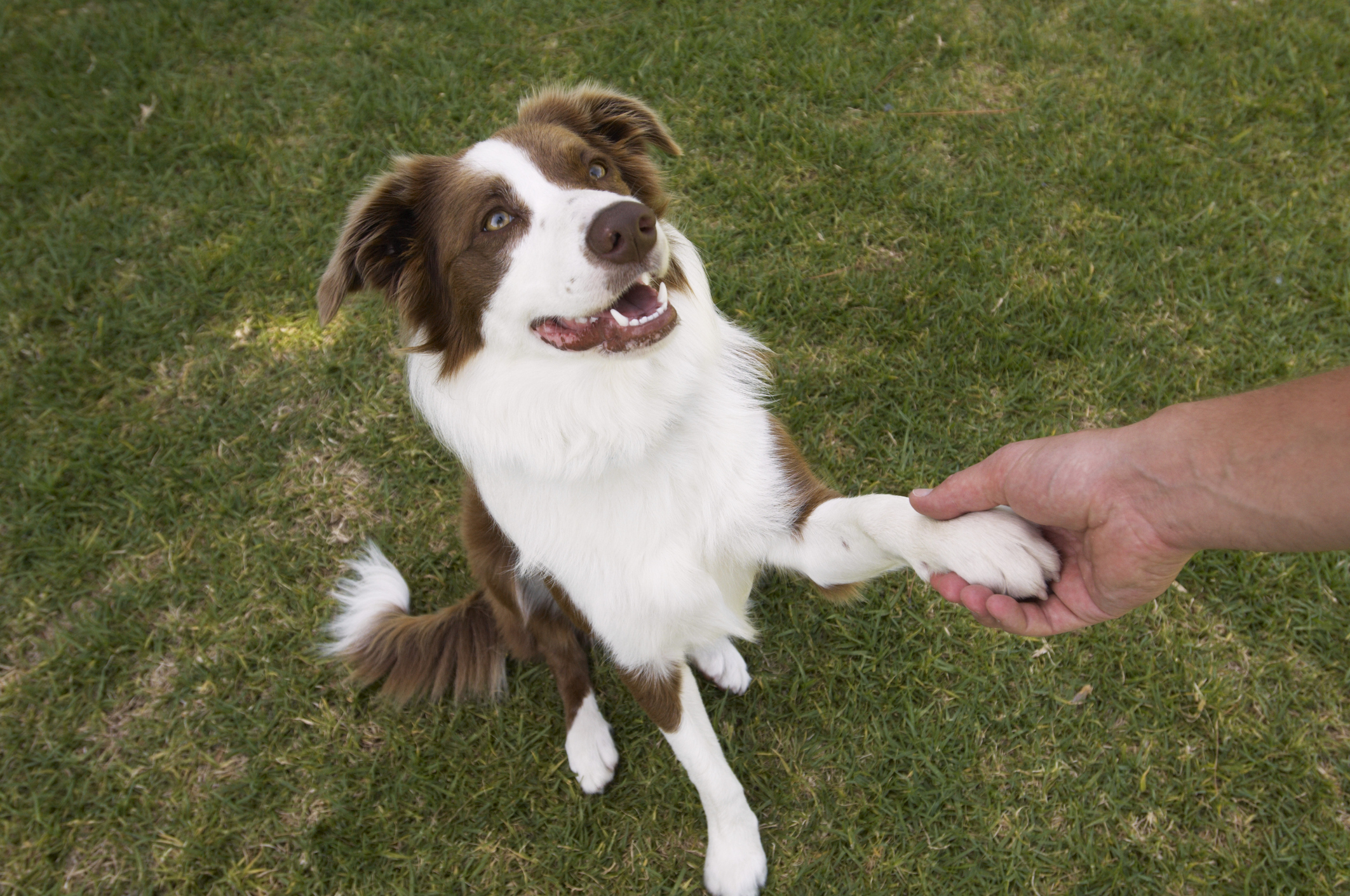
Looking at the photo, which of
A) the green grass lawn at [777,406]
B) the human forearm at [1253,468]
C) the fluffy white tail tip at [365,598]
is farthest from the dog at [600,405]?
the fluffy white tail tip at [365,598]

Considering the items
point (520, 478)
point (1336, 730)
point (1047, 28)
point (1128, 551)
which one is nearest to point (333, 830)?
point (520, 478)

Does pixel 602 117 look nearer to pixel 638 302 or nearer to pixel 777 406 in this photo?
pixel 638 302

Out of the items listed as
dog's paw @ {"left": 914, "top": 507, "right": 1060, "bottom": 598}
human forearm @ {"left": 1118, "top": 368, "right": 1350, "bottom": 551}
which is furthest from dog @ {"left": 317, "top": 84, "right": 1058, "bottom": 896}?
human forearm @ {"left": 1118, "top": 368, "right": 1350, "bottom": 551}

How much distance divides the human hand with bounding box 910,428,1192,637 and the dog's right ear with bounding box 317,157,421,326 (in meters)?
1.58

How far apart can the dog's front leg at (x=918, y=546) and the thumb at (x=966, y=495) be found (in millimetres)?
29

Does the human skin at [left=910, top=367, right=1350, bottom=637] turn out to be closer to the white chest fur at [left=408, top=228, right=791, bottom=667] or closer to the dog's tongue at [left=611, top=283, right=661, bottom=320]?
the white chest fur at [left=408, top=228, right=791, bottom=667]

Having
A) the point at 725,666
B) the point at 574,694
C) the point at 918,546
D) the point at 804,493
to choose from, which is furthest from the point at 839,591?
the point at 574,694

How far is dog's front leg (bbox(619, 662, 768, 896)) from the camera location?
7.69 ft

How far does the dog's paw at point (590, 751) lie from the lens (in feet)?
9.41

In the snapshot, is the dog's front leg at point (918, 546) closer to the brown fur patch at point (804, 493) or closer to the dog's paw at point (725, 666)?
the brown fur patch at point (804, 493)

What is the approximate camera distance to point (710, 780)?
2.47 metres

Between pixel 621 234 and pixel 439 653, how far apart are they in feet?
6.04

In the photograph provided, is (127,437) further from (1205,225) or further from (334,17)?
(1205,225)

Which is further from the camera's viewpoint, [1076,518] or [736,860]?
[736,860]
